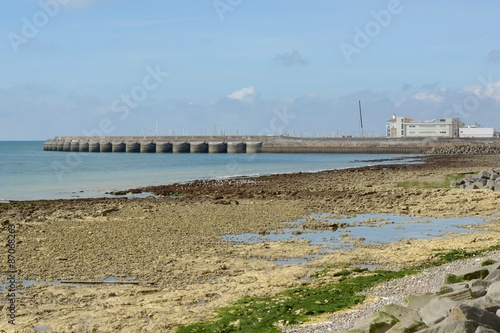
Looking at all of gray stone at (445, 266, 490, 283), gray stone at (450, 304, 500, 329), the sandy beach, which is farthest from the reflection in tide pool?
gray stone at (450, 304, 500, 329)

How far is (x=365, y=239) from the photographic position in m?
16.1

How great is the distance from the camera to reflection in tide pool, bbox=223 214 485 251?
16.0m

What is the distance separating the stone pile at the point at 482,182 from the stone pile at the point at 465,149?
5953 cm

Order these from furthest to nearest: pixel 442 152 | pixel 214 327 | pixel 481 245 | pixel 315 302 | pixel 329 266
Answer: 1. pixel 442 152
2. pixel 481 245
3. pixel 329 266
4. pixel 315 302
5. pixel 214 327

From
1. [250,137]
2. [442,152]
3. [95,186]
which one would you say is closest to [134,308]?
[95,186]

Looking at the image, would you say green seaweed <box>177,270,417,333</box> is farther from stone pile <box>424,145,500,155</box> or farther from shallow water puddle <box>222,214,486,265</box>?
stone pile <box>424,145,500,155</box>

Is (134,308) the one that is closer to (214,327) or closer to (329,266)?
(214,327)

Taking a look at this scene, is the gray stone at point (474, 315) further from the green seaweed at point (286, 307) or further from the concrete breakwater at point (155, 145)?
the concrete breakwater at point (155, 145)

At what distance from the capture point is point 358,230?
699 inches

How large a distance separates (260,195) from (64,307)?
61.5ft

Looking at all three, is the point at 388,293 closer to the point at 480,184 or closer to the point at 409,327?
the point at 409,327

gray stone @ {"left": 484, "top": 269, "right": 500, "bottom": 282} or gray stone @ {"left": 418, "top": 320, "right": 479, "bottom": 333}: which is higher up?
gray stone @ {"left": 418, "top": 320, "right": 479, "bottom": 333}

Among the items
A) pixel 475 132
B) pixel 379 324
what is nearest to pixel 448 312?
pixel 379 324

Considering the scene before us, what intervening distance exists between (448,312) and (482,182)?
21428 millimetres
